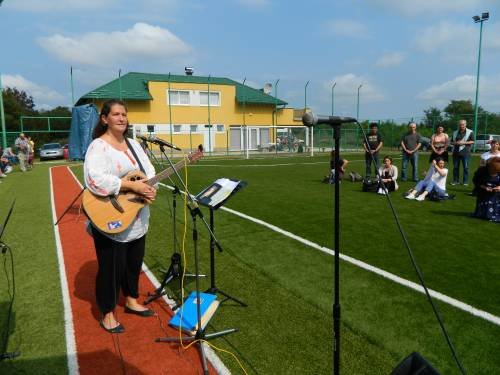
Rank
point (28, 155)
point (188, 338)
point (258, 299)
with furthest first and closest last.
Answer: point (28, 155) < point (258, 299) < point (188, 338)

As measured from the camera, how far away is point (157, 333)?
3.73 metres

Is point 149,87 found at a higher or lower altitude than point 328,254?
higher

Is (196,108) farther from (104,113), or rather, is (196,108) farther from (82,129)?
(104,113)

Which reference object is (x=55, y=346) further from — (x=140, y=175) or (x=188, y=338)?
(x=140, y=175)

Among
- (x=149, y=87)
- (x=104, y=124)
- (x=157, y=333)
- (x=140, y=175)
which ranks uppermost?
(x=149, y=87)

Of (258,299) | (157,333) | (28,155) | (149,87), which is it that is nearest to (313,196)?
(258,299)

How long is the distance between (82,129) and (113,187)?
6.20 meters

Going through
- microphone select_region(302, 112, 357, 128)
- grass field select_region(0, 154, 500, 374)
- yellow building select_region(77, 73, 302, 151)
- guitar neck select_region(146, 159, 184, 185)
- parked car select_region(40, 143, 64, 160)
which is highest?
yellow building select_region(77, 73, 302, 151)

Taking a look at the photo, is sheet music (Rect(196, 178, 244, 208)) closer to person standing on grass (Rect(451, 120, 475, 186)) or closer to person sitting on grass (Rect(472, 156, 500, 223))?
person sitting on grass (Rect(472, 156, 500, 223))

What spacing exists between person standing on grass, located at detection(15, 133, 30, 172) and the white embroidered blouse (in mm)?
19988

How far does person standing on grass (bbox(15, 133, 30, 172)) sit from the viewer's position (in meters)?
20.3

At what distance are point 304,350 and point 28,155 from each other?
73.2 ft

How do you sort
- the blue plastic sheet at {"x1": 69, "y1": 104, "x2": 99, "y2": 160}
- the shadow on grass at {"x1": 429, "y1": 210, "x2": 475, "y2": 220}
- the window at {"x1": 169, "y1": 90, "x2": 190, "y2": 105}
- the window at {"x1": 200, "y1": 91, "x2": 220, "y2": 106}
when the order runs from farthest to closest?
the window at {"x1": 200, "y1": 91, "x2": 220, "y2": 106}
the window at {"x1": 169, "y1": 90, "x2": 190, "y2": 105}
the blue plastic sheet at {"x1": 69, "y1": 104, "x2": 99, "y2": 160}
the shadow on grass at {"x1": 429, "y1": 210, "x2": 475, "y2": 220}

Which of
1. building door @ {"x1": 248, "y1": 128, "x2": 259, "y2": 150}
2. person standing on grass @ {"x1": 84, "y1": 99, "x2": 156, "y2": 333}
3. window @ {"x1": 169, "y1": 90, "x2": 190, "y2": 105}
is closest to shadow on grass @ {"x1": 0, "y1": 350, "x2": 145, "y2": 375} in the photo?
person standing on grass @ {"x1": 84, "y1": 99, "x2": 156, "y2": 333}
